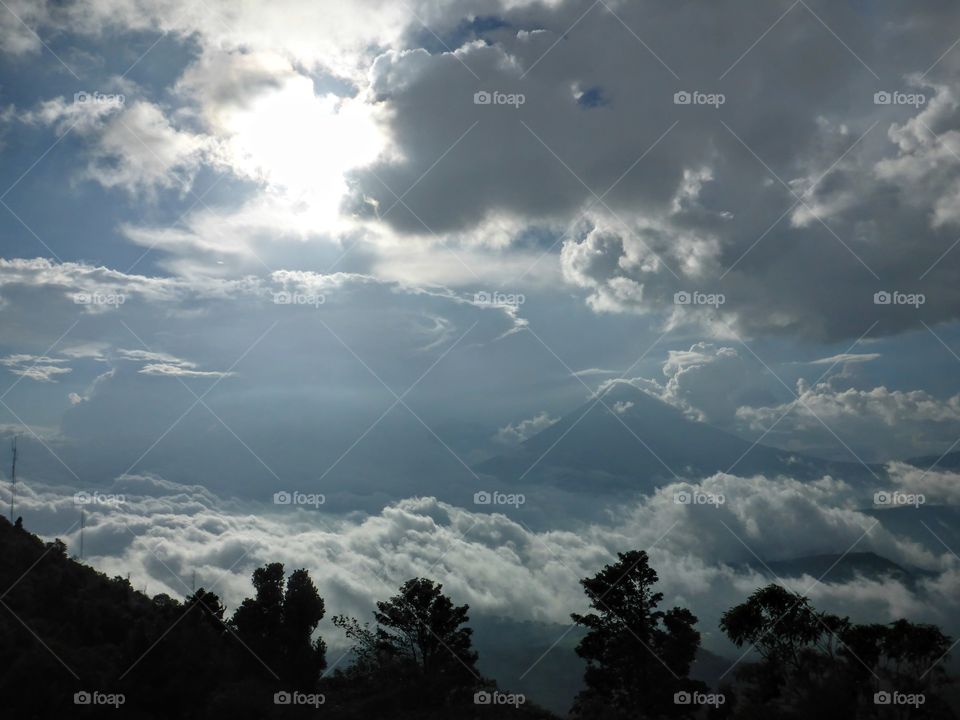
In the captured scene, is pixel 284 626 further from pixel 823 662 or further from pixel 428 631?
pixel 823 662

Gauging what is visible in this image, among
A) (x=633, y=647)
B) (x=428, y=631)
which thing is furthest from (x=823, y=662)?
(x=428, y=631)

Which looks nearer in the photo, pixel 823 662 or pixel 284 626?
pixel 823 662

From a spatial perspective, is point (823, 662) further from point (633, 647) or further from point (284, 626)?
point (284, 626)

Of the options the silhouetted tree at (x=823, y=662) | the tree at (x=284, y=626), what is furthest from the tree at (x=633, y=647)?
the tree at (x=284, y=626)

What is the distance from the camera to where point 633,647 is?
→ 2458 inches

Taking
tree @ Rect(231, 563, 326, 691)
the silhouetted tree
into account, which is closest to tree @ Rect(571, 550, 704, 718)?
the silhouetted tree

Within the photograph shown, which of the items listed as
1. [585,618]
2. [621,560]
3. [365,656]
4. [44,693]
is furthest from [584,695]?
[44,693]

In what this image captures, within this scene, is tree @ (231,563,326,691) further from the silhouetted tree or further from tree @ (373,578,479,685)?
the silhouetted tree

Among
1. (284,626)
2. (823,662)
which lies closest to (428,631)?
(284,626)

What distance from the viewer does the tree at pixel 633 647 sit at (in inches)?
2379

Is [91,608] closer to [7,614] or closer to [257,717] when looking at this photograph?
[7,614]

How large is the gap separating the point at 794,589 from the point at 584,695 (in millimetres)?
23042

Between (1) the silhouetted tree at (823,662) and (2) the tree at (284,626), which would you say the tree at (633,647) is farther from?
(2) the tree at (284,626)

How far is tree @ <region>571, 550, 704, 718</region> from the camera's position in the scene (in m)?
60.4
